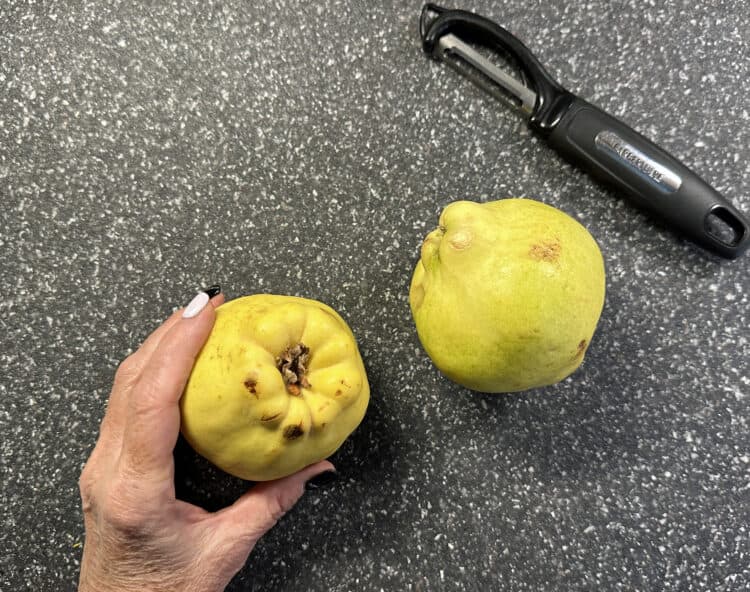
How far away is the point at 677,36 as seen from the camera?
3.26 feet

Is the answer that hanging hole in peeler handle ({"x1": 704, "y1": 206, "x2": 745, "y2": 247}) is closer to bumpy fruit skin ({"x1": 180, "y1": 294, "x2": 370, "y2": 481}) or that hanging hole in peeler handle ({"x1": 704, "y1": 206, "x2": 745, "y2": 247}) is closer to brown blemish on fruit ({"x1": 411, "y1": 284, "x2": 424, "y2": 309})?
brown blemish on fruit ({"x1": 411, "y1": 284, "x2": 424, "y2": 309})

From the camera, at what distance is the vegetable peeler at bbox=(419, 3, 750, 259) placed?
916 millimetres

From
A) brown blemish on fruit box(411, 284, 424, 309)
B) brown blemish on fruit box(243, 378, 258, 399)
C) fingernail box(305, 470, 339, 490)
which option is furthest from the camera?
fingernail box(305, 470, 339, 490)

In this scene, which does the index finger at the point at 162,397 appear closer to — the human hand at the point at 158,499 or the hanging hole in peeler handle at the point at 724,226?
the human hand at the point at 158,499

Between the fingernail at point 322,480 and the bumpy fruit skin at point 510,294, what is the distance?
0.30 m

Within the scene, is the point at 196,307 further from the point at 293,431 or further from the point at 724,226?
the point at 724,226

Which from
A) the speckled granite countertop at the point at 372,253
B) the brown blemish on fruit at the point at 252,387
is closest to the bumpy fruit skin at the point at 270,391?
the brown blemish on fruit at the point at 252,387

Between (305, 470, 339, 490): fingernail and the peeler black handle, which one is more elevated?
the peeler black handle

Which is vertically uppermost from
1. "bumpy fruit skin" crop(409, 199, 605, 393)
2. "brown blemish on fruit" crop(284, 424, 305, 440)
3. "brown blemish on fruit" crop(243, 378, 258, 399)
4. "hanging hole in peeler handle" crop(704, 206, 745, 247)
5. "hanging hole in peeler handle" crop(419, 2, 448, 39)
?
"hanging hole in peeler handle" crop(419, 2, 448, 39)

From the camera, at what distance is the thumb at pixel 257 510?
2.77 feet

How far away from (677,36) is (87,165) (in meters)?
1.06

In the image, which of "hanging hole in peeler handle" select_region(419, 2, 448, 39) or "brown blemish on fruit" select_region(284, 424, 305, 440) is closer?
"brown blemish on fruit" select_region(284, 424, 305, 440)

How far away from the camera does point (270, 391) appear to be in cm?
69

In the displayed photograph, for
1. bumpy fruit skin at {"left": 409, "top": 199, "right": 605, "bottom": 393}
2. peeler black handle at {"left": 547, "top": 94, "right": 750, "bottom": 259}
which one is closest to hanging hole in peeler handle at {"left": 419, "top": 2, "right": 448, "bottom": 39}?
peeler black handle at {"left": 547, "top": 94, "right": 750, "bottom": 259}
